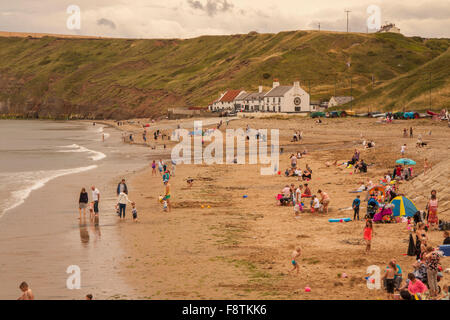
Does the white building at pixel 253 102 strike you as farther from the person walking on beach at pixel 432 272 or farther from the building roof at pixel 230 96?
the person walking on beach at pixel 432 272

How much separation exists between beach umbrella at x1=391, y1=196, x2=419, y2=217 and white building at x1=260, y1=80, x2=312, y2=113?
9558 centimetres

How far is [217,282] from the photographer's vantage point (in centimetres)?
1573

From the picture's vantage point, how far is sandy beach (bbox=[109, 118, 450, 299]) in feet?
50.2

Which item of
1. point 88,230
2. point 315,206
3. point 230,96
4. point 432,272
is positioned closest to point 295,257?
point 432,272

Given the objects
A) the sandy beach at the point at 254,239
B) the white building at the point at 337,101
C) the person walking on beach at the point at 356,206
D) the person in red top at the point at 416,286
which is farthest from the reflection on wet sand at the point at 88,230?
the white building at the point at 337,101

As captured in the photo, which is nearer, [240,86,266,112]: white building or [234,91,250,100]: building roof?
[240,86,266,112]: white building

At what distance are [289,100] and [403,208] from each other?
317 ft

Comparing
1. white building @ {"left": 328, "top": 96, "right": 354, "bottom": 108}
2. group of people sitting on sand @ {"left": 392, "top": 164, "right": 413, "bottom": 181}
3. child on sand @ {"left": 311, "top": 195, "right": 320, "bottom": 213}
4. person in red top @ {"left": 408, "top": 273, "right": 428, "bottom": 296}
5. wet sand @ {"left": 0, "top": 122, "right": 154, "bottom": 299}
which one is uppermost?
white building @ {"left": 328, "top": 96, "right": 354, "bottom": 108}

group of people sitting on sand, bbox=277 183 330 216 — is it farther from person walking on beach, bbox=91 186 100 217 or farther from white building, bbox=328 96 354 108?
white building, bbox=328 96 354 108

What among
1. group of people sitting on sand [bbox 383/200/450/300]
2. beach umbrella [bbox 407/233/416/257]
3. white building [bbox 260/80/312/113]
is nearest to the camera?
group of people sitting on sand [bbox 383/200/450/300]

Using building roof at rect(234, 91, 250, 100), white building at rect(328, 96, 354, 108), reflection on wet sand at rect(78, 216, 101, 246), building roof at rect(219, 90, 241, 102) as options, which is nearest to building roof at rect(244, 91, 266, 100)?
building roof at rect(234, 91, 250, 100)

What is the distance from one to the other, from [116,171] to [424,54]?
577 feet

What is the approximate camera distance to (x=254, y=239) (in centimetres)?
2102
